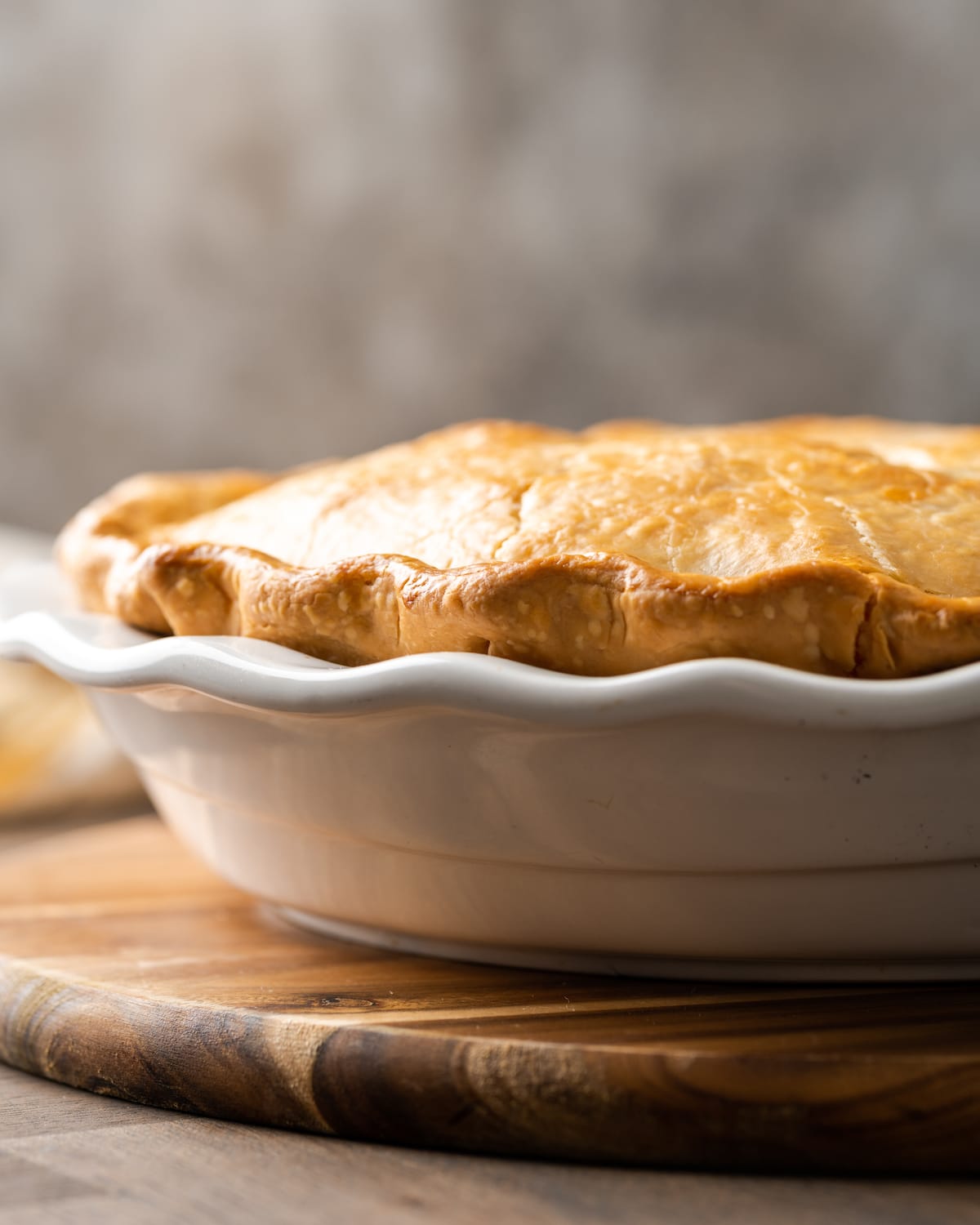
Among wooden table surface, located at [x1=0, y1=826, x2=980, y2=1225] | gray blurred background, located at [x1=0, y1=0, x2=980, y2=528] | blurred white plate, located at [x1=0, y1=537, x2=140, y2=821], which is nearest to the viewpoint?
wooden table surface, located at [x1=0, y1=826, x2=980, y2=1225]

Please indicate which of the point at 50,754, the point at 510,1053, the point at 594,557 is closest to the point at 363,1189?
the point at 510,1053

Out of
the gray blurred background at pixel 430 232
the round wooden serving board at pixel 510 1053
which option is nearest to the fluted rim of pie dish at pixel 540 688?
the round wooden serving board at pixel 510 1053

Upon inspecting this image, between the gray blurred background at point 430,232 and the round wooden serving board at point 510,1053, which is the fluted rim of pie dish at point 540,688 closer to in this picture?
the round wooden serving board at point 510,1053

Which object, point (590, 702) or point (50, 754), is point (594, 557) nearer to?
point (590, 702)

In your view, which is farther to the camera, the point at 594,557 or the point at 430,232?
the point at 430,232

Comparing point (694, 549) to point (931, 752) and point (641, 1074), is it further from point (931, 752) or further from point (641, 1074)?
point (641, 1074)

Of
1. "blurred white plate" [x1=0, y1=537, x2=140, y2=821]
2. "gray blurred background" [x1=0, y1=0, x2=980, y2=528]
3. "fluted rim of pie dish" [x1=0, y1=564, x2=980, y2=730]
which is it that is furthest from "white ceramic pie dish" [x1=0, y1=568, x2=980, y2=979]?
"gray blurred background" [x1=0, y1=0, x2=980, y2=528]

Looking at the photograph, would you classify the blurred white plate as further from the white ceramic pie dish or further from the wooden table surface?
the wooden table surface
